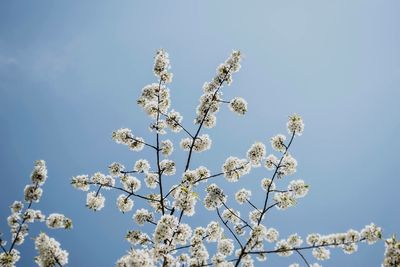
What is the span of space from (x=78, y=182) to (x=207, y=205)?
458 centimetres

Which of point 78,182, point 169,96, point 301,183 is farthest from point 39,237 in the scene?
point 301,183

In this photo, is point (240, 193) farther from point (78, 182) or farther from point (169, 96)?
point (78, 182)

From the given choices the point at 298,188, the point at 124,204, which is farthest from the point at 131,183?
the point at 298,188

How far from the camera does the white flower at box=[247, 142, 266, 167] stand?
12867mm

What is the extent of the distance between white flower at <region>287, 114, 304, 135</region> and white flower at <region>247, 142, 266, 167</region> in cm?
122

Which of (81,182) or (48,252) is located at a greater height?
(81,182)

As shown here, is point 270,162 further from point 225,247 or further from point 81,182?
point 81,182

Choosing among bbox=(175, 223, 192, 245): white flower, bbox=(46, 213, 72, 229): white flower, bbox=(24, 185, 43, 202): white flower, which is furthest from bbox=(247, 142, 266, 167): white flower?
bbox=(24, 185, 43, 202): white flower

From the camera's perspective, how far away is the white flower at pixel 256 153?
12867mm

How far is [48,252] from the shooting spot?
26.2 ft

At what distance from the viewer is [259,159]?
12859mm

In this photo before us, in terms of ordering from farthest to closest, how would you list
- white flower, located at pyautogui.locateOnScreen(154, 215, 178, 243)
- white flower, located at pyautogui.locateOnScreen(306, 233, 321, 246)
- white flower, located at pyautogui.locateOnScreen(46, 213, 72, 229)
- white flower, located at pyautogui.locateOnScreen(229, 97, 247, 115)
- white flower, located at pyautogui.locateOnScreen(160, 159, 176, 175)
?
white flower, located at pyautogui.locateOnScreen(160, 159, 176, 175) < white flower, located at pyautogui.locateOnScreen(229, 97, 247, 115) < white flower, located at pyautogui.locateOnScreen(306, 233, 321, 246) < white flower, located at pyautogui.locateOnScreen(46, 213, 72, 229) < white flower, located at pyautogui.locateOnScreen(154, 215, 178, 243)

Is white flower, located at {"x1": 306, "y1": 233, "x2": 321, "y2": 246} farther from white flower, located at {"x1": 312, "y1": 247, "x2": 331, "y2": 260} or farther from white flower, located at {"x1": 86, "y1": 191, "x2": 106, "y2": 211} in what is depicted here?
white flower, located at {"x1": 86, "y1": 191, "x2": 106, "y2": 211}

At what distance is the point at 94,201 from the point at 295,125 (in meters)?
7.53
